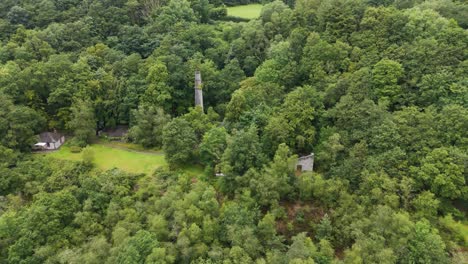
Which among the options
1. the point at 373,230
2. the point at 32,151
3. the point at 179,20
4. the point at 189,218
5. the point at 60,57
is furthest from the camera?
the point at 179,20

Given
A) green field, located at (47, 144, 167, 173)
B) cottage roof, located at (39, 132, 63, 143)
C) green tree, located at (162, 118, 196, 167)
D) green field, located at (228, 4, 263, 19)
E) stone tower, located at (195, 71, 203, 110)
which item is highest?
green field, located at (228, 4, 263, 19)

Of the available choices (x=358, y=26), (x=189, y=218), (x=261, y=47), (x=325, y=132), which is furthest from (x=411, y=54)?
(x=189, y=218)

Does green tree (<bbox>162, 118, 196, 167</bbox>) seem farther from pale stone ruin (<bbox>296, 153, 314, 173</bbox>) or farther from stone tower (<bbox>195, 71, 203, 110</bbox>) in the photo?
pale stone ruin (<bbox>296, 153, 314, 173</bbox>)

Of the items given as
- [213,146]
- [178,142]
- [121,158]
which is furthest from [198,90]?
[213,146]

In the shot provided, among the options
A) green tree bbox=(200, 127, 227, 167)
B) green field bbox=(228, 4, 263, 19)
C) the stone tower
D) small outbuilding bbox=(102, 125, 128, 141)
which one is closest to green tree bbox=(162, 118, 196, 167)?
green tree bbox=(200, 127, 227, 167)

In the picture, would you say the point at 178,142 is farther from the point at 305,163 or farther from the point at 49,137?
the point at 49,137

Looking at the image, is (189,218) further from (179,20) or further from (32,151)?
(179,20)
